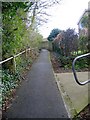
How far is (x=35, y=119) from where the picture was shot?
4762 millimetres

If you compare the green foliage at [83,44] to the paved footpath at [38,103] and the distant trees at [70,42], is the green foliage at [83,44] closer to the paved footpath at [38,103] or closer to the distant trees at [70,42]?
the distant trees at [70,42]

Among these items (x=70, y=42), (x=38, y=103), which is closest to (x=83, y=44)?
(x=70, y=42)

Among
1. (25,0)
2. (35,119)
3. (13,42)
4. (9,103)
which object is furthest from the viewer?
(13,42)

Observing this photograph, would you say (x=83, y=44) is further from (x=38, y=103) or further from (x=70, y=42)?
(x=38, y=103)

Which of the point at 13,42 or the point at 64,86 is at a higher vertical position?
the point at 13,42

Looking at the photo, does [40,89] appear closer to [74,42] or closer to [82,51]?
[82,51]

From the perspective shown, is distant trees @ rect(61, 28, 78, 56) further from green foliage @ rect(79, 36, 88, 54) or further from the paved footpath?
the paved footpath

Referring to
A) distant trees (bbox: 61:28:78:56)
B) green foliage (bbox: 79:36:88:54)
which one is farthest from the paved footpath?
distant trees (bbox: 61:28:78:56)

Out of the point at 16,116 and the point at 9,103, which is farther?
the point at 9,103

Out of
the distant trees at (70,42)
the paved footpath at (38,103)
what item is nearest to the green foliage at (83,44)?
the distant trees at (70,42)

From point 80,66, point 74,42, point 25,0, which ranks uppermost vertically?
point 25,0

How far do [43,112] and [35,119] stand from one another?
0.45 meters

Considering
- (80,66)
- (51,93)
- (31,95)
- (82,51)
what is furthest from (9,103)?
(82,51)

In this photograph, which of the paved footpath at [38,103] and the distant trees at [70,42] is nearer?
the paved footpath at [38,103]
